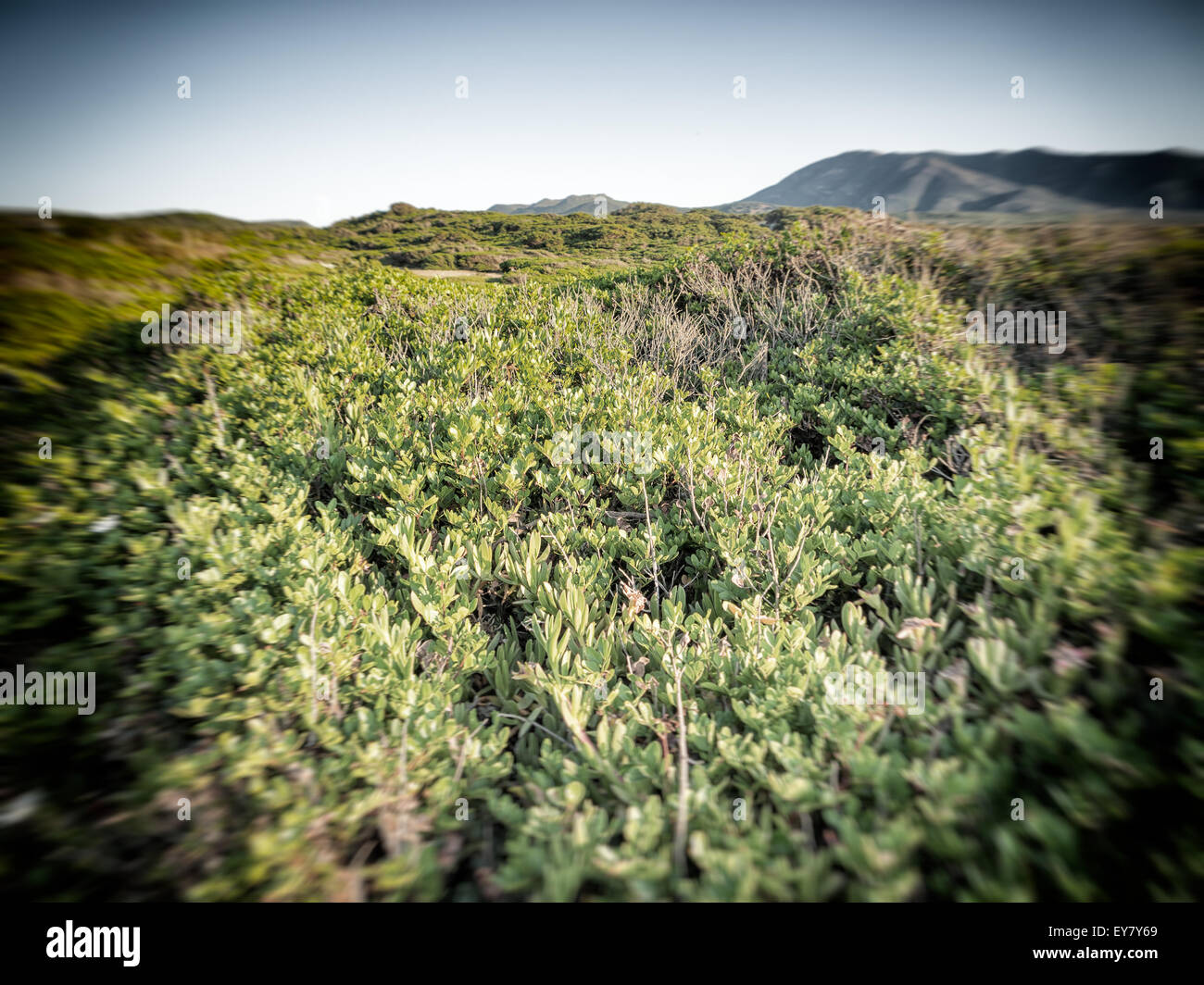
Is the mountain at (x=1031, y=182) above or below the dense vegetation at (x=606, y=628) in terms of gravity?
above

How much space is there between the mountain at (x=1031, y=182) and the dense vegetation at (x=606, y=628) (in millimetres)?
488

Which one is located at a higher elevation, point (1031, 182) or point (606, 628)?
point (1031, 182)

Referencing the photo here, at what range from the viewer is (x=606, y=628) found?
90.7 inches

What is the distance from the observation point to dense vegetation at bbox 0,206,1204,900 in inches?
45.9

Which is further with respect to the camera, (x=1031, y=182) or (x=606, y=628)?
(x=1031, y=182)

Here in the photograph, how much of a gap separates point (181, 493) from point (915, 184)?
9.22 m

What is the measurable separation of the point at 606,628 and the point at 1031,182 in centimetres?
739

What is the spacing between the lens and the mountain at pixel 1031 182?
146 inches

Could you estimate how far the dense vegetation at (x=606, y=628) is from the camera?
117 centimetres

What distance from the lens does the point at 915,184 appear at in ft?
22.3

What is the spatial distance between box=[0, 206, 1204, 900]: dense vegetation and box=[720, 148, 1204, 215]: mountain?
49 centimetres

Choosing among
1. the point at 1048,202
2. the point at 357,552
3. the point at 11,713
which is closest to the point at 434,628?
the point at 357,552

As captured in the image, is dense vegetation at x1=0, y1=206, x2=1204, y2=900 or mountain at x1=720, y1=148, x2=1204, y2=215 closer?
dense vegetation at x1=0, y1=206, x2=1204, y2=900

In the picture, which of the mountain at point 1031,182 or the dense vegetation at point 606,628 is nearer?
the dense vegetation at point 606,628
